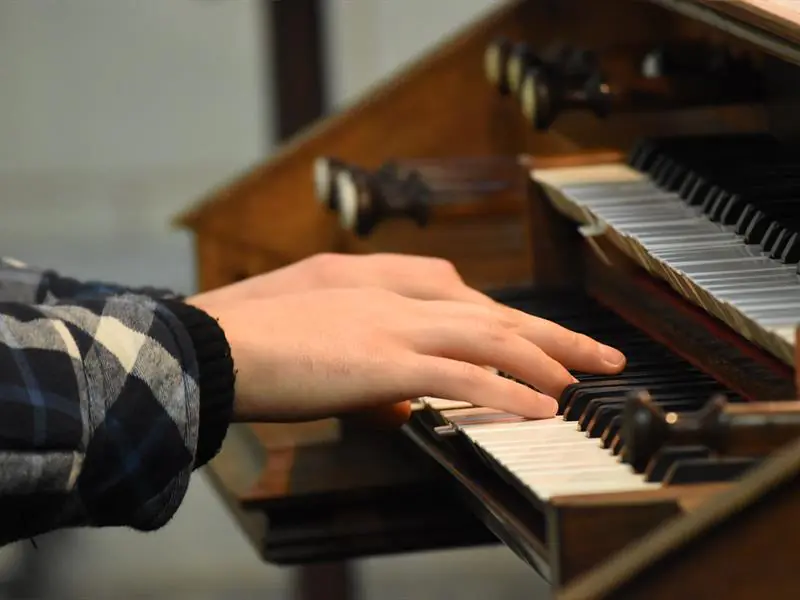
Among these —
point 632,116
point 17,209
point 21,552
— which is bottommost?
point 21,552

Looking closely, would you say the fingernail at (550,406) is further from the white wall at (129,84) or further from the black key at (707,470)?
the white wall at (129,84)

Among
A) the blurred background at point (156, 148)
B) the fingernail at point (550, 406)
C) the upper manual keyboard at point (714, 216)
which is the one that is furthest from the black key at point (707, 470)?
the blurred background at point (156, 148)

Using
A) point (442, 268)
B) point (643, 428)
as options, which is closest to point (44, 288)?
point (442, 268)

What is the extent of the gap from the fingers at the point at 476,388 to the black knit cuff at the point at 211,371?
120 millimetres

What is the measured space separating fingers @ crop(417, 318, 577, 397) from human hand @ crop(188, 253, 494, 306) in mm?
120

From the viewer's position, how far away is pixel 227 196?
169cm

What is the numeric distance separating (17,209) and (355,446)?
198 cm

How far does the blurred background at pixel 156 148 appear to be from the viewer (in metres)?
3.07

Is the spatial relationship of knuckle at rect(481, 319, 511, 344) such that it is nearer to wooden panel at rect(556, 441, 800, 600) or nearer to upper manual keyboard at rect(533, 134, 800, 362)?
upper manual keyboard at rect(533, 134, 800, 362)

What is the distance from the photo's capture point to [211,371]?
3.14ft

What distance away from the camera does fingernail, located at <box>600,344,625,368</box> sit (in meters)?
0.99

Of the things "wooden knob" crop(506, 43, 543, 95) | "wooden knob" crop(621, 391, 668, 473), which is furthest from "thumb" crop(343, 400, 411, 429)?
"wooden knob" crop(506, 43, 543, 95)

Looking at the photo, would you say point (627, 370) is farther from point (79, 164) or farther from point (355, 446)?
point (79, 164)

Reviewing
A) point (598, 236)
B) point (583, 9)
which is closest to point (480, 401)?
point (598, 236)
